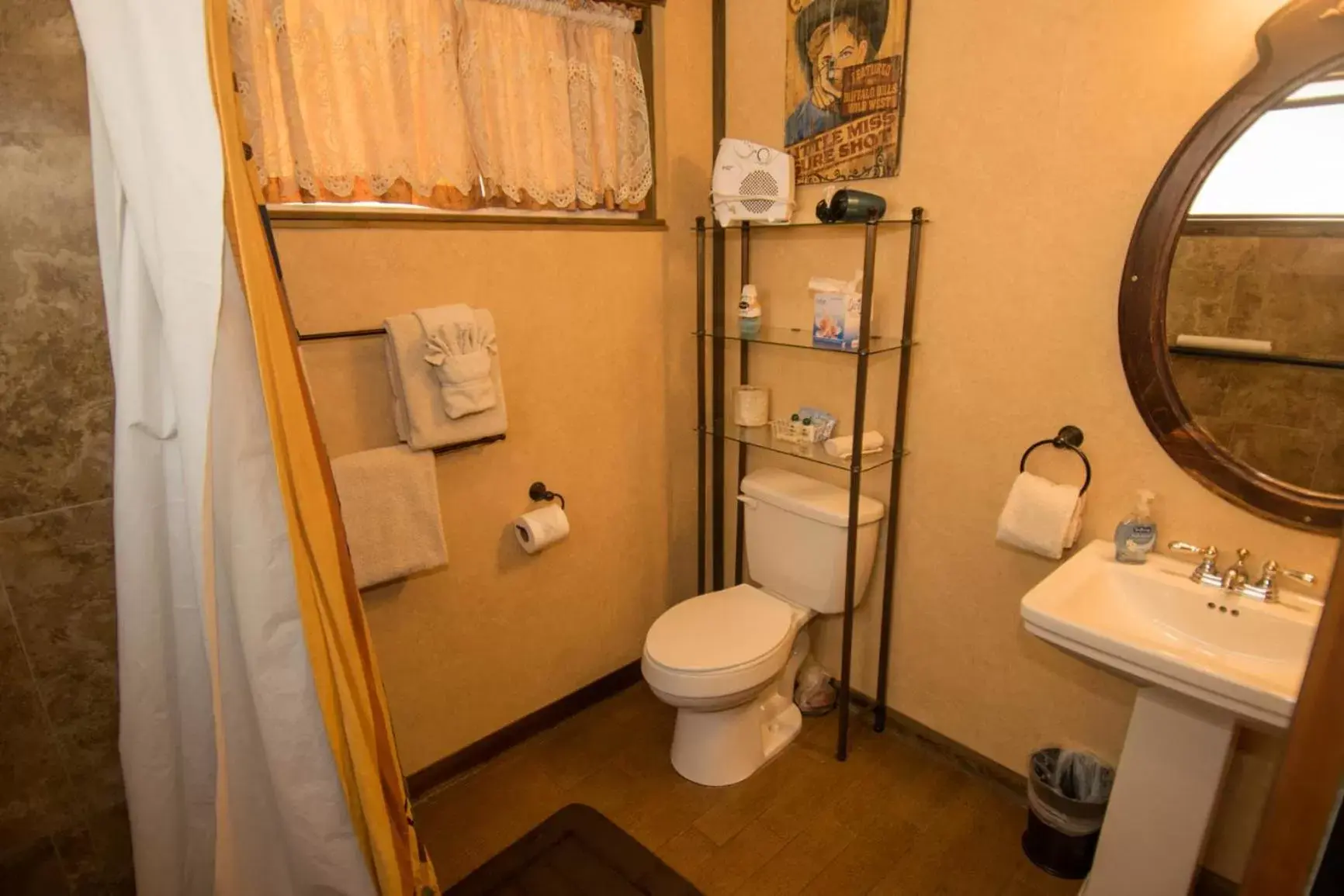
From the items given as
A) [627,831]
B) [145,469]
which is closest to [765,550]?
[627,831]

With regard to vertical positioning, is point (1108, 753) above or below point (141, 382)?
below

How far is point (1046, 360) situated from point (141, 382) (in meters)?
1.84

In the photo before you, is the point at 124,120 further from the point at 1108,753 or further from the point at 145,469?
the point at 1108,753

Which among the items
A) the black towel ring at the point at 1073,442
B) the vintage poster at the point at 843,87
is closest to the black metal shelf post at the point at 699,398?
the vintage poster at the point at 843,87

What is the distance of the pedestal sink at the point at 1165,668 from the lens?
4.09ft

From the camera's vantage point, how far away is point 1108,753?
172 cm

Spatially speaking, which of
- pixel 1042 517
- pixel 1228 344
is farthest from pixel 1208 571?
pixel 1228 344

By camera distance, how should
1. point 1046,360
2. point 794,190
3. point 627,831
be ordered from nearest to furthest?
point 1046,360, point 627,831, point 794,190

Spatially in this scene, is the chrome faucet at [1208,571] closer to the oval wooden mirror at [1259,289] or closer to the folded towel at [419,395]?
the oval wooden mirror at [1259,289]

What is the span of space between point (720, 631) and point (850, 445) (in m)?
0.65

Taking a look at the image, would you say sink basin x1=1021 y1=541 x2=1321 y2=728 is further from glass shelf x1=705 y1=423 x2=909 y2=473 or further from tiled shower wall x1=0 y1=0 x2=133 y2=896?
tiled shower wall x1=0 y1=0 x2=133 y2=896

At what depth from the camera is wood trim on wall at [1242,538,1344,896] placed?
365mm

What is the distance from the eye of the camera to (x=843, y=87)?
187cm

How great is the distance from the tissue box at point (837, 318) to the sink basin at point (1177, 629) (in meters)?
0.76
